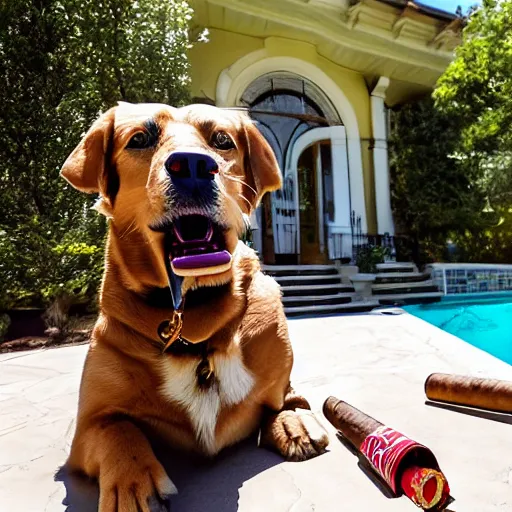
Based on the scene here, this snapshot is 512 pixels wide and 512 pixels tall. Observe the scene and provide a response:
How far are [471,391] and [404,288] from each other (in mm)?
6842

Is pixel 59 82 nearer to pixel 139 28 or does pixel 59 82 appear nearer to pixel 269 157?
pixel 139 28

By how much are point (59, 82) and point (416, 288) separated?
23.5 ft

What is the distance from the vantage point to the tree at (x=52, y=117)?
4.86 m

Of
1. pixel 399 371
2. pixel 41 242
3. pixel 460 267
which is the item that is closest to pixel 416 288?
pixel 460 267

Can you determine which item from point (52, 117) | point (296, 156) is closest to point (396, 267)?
point (296, 156)

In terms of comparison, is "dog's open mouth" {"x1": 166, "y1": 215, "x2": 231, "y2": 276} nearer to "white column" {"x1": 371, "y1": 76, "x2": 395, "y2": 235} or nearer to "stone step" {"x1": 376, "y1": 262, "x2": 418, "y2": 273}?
"stone step" {"x1": 376, "y1": 262, "x2": 418, "y2": 273}

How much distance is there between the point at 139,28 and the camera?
5504 millimetres

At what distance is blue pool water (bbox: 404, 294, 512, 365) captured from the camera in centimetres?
523

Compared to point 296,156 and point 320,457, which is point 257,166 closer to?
point 320,457

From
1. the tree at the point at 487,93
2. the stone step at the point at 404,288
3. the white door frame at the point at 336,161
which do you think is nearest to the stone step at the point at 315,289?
the stone step at the point at 404,288

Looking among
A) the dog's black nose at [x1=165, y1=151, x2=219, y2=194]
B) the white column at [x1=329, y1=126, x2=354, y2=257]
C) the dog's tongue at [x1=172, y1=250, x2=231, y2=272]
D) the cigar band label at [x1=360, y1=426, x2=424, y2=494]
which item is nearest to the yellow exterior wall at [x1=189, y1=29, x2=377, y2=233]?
the white column at [x1=329, y1=126, x2=354, y2=257]

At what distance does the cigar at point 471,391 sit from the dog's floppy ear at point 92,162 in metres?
1.72

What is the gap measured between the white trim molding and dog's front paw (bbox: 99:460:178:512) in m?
8.12

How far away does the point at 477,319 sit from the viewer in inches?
265
